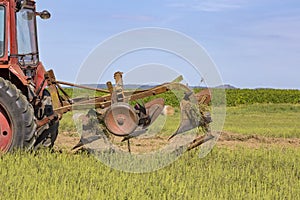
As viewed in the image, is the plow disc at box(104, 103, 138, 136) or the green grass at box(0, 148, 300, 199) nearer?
the green grass at box(0, 148, 300, 199)

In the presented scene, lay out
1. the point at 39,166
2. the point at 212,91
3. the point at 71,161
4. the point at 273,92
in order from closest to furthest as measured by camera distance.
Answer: the point at 39,166, the point at 71,161, the point at 212,91, the point at 273,92

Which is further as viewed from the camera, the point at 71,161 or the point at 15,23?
the point at 15,23

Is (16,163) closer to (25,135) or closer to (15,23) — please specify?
(25,135)

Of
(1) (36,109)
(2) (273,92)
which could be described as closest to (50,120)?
(1) (36,109)

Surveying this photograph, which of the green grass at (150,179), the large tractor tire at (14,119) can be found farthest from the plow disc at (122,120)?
the large tractor tire at (14,119)

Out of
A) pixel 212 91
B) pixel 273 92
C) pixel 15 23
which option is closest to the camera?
pixel 15 23

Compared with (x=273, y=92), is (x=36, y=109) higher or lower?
lower

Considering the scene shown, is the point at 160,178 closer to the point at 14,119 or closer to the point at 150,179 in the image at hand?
the point at 150,179

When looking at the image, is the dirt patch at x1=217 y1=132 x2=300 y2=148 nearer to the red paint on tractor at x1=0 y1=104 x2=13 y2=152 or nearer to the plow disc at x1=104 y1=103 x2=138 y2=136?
the plow disc at x1=104 y1=103 x2=138 y2=136

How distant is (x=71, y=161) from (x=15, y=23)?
208cm

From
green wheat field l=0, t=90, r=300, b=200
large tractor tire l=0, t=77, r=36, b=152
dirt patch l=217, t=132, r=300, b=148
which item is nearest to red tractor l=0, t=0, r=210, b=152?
large tractor tire l=0, t=77, r=36, b=152

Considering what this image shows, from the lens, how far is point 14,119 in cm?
737

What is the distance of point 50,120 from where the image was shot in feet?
25.6

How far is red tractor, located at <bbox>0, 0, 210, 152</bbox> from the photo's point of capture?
24.2 ft
